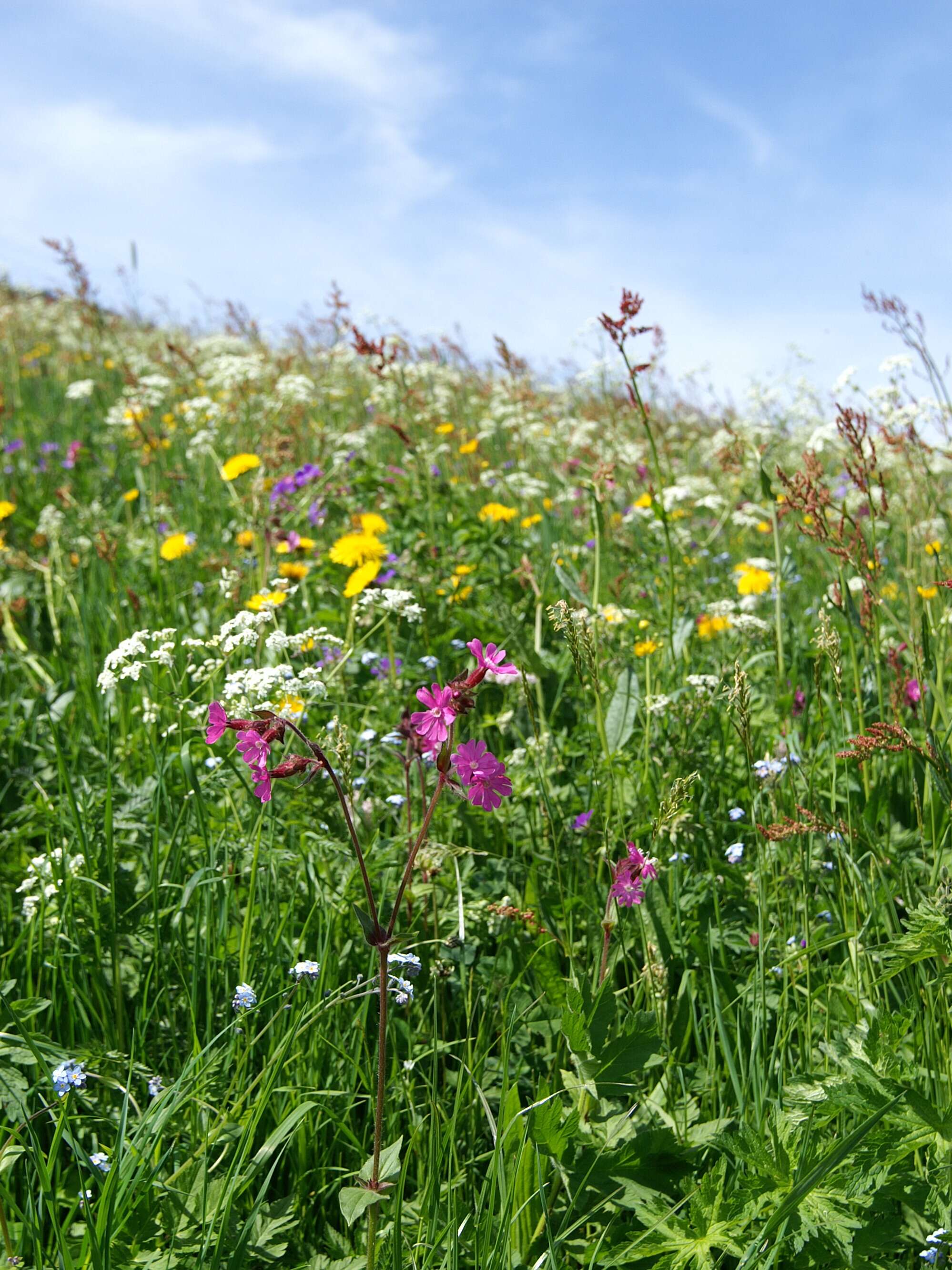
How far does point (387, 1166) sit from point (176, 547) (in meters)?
2.61

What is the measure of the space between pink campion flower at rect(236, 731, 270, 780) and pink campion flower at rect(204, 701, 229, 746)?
0.02m

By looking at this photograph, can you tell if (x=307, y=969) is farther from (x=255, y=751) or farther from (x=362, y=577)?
(x=362, y=577)

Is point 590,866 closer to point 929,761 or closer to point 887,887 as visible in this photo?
point 887,887

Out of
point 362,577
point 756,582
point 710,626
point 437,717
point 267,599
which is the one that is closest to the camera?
point 437,717

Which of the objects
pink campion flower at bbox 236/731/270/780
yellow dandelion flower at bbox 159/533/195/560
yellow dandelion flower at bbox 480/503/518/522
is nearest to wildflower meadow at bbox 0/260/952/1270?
pink campion flower at bbox 236/731/270/780

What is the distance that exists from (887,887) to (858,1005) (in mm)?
226

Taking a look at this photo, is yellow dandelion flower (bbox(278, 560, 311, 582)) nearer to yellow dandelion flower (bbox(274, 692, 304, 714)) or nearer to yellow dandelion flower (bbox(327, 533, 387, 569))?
yellow dandelion flower (bbox(327, 533, 387, 569))

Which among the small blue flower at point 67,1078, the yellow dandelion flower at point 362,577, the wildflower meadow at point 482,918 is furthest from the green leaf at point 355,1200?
the yellow dandelion flower at point 362,577

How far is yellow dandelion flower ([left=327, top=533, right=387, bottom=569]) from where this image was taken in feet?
9.12

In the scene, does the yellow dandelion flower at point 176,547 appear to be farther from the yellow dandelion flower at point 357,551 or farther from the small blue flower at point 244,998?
the small blue flower at point 244,998

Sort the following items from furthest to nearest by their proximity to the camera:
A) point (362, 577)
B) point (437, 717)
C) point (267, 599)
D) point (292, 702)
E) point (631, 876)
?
1. point (362, 577)
2. point (267, 599)
3. point (292, 702)
4. point (631, 876)
5. point (437, 717)

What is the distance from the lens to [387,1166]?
108cm

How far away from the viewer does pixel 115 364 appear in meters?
8.07

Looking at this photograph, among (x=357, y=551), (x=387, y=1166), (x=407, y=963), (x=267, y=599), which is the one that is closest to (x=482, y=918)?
(x=407, y=963)
